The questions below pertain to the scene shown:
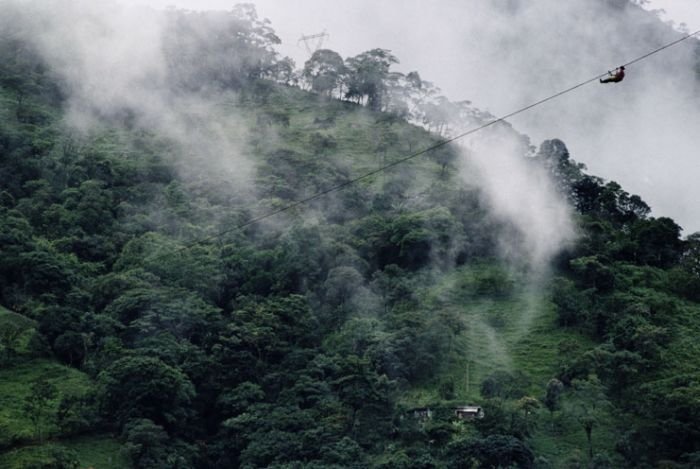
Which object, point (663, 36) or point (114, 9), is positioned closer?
point (114, 9)

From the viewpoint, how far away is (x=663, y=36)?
105 metres

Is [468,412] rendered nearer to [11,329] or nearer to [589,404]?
[589,404]

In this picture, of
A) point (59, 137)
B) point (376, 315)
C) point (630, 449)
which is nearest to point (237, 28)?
point (59, 137)

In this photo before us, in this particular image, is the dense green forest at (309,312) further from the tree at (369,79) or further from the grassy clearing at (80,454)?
the tree at (369,79)

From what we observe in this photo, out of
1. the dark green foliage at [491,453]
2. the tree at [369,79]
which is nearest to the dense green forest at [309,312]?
the dark green foliage at [491,453]

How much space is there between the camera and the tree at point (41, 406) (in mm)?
34562

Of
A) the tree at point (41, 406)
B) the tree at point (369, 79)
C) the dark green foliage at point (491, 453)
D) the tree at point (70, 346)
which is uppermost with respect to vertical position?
the tree at point (369, 79)

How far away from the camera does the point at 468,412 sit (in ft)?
127

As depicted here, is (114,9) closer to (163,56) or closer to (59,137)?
(163,56)

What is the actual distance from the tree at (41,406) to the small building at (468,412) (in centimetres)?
1748

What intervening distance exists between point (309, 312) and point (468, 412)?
1103 centimetres

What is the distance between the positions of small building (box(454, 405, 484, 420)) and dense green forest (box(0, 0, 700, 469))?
0.41 m

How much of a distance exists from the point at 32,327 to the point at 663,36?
87.6 metres

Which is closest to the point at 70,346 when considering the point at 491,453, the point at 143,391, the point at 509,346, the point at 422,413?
the point at 143,391
